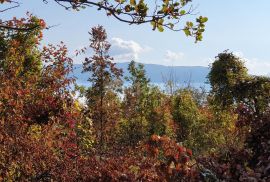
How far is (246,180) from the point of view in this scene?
18.4ft

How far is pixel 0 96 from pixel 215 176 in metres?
5.75

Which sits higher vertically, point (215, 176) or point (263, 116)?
point (263, 116)

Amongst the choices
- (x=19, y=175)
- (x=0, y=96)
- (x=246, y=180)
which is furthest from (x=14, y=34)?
(x=246, y=180)

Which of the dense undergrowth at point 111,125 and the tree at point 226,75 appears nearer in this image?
the dense undergrowth at point 111,125

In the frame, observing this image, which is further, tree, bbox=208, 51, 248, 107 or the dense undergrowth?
tree, bbox=208, 51, 248, 107

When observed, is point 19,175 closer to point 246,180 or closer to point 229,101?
point 246,180

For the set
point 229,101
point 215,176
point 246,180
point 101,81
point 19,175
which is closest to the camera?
point 246,180

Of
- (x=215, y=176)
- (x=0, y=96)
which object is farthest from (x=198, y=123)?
(x=215, y=176)

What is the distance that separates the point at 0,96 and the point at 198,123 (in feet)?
79.0

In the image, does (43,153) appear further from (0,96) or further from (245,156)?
(245,156)

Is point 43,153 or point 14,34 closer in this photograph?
point 43,153

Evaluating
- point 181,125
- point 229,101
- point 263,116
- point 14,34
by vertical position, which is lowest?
point 181,125

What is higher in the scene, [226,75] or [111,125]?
[226,75]

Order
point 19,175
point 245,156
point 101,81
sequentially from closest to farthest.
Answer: point 245,156 → point 19,175 → point 101,81
